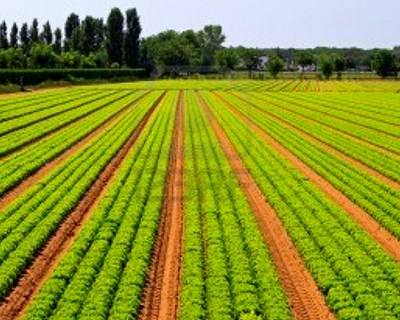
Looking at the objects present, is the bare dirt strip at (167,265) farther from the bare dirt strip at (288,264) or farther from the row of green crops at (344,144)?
the row of green crops at (344,144)

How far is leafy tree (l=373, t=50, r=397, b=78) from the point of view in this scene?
17712 centimetres

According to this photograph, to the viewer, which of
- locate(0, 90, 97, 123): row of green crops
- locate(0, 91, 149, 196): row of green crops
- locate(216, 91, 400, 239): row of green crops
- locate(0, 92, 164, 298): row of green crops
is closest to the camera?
locate(0, 92, 164, 298): row of green crops

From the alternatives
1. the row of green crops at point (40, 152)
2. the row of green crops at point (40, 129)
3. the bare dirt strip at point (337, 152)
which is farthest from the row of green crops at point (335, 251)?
the row of green crops at point (40, 129)

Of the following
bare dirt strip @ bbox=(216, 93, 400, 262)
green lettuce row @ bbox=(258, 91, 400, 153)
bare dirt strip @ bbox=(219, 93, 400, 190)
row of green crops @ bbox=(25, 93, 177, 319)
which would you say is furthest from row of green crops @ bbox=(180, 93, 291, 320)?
green lettuce row @ bbox=(258, 91, 400, 153)

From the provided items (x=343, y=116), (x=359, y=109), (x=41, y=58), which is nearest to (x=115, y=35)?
(x=41, y=58)

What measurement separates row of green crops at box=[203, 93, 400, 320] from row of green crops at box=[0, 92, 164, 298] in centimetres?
682

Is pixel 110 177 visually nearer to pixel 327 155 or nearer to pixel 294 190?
pixel 294 190

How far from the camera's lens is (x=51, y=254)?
703 inches

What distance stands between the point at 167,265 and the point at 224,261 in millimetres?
1432

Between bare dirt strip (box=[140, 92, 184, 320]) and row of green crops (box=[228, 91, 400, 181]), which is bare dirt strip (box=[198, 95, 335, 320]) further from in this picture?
row of green crops (box=[228, 91, 400, 181])

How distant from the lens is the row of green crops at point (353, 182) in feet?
73.4

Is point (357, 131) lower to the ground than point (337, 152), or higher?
lower

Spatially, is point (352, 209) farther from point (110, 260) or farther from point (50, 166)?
point (50, 166)

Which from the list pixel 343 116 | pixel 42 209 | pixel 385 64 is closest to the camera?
pixel 42 209
